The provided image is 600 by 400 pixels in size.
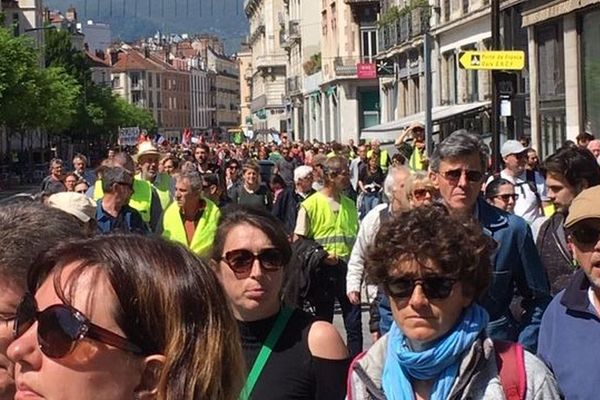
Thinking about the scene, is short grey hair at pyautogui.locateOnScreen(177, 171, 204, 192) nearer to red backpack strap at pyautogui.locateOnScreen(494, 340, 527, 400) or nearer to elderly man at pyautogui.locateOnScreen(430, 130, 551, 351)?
elderly man at pyautogui.locateOnScreen(430, 130, 551, 351)

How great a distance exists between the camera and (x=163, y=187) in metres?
13.4

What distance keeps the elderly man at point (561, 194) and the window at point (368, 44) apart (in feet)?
201

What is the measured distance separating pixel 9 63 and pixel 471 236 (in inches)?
2157

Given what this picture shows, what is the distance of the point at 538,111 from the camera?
28.7 meters

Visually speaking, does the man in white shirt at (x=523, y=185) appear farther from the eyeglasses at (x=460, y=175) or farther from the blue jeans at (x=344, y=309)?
the eyeglasses at (x=460, y=175)

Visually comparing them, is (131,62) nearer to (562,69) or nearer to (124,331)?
(562,69)

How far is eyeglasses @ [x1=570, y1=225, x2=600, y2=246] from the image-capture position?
4.48 meters

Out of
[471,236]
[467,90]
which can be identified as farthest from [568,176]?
[467,90]

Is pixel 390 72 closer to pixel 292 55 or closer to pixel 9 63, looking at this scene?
pixel 9 63

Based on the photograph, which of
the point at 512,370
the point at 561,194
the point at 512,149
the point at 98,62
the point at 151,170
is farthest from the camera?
the point at 98,62

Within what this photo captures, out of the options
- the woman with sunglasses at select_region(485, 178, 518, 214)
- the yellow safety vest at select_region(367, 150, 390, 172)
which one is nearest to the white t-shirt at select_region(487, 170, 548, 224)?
the woman with sunglasses at select_region(485, 178, 518, 214)

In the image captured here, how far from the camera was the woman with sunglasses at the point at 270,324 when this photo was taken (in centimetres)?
414

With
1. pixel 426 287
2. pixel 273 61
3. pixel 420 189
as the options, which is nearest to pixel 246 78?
pixel 273 61

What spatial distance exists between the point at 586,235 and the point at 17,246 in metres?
2.16
